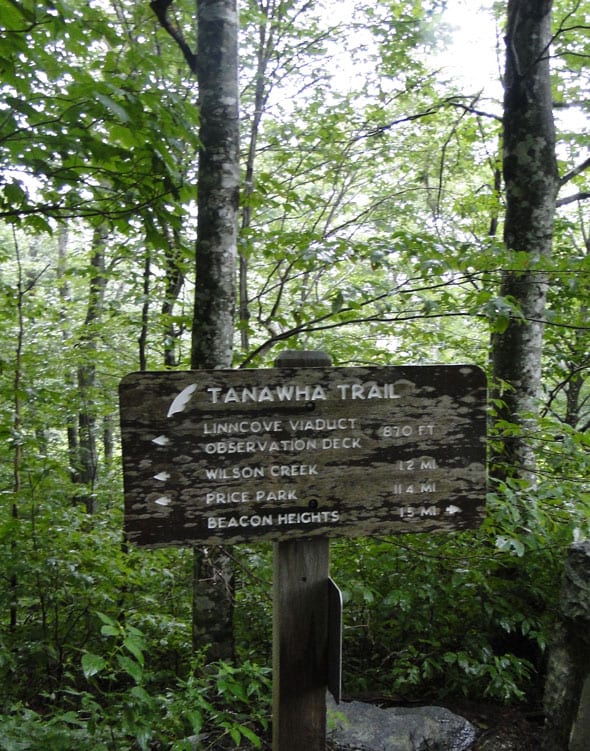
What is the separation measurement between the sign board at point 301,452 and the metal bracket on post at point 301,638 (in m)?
0.16

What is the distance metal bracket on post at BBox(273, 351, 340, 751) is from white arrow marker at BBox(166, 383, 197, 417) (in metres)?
0.32

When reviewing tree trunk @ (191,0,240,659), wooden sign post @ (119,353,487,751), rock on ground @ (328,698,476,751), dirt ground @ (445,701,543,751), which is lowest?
dirt ground @ (445,701,543,751)

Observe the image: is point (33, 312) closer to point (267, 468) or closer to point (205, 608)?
point (205, 608)

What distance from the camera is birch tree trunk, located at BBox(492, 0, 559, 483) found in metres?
4.12

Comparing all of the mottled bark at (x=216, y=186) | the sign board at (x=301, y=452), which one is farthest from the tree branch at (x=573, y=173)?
the sign board at (x=301, y=452)

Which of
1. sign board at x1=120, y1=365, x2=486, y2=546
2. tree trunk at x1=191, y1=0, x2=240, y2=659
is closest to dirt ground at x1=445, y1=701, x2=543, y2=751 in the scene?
tree trunk at x1=191, y1=0, x2=240, y2=659

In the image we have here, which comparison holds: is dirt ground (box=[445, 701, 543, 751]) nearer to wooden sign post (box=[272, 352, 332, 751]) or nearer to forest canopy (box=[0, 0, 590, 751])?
forest canopy (box=[0, 0, 590, 751])

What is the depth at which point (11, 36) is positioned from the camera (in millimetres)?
2467

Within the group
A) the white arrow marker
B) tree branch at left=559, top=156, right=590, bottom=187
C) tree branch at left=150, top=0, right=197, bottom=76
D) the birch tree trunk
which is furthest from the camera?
tree branch at left=559, top=156, right=590, bottom=187

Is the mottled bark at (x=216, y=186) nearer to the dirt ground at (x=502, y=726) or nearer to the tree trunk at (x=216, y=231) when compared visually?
the tree trunk at (x=216, y=231)

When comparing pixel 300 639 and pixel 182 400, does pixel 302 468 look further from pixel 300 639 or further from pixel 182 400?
pixel 300 639

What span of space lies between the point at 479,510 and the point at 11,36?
280 centimetres

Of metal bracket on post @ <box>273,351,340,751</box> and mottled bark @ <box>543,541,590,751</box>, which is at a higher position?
metal bracket on post @ <box>273,351,340,751</box>

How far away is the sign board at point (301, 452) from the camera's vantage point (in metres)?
1.67
